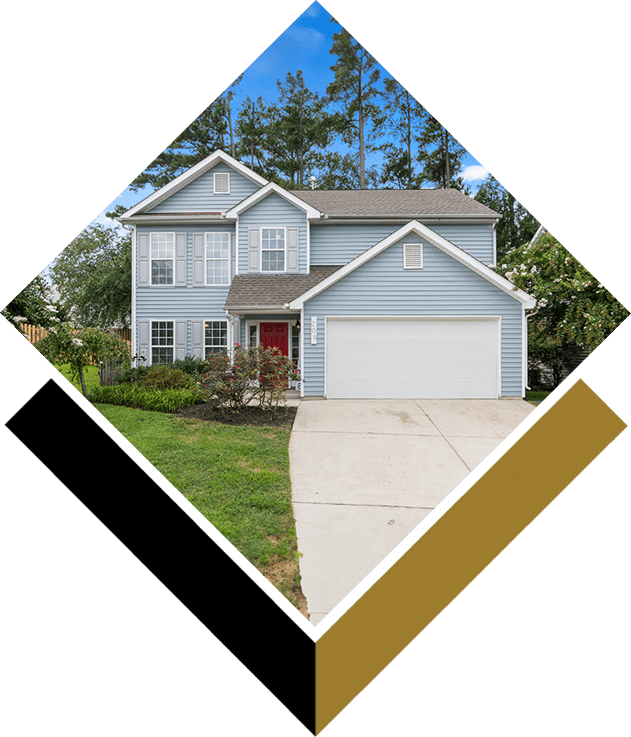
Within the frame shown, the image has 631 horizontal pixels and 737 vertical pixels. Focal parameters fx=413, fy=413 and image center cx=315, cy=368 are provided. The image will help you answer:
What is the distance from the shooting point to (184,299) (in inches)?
281

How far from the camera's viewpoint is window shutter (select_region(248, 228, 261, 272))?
8.52m

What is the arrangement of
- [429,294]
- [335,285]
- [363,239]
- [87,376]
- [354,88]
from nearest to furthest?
[354,88]
[87,376]
[429,294]
[335,285]
[363,239]

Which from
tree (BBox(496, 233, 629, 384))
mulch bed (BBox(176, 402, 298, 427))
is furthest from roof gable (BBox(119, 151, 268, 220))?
tree (BBox(496, 233, 629, 384))

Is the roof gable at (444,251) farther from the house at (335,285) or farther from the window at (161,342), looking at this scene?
the window at (161,342)

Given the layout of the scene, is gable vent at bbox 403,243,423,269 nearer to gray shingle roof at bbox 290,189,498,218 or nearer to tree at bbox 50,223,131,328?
gray shingle roof at bbox 290,189,498,218

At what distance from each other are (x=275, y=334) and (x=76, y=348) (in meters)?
5.44

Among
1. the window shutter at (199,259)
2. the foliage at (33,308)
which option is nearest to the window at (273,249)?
the window shutter at (199,259)

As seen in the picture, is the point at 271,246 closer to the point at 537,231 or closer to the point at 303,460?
the point at 537,231

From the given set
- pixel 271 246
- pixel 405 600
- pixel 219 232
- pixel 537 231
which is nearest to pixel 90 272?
pixel 219 232

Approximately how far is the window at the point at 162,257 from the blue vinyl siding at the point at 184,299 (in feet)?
0.32

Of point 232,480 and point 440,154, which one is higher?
point 440,154

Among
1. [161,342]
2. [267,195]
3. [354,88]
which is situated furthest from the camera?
[267,195]

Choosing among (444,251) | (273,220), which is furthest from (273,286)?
(444,251)

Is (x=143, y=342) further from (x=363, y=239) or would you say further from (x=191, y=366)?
(x=363, y=239)
